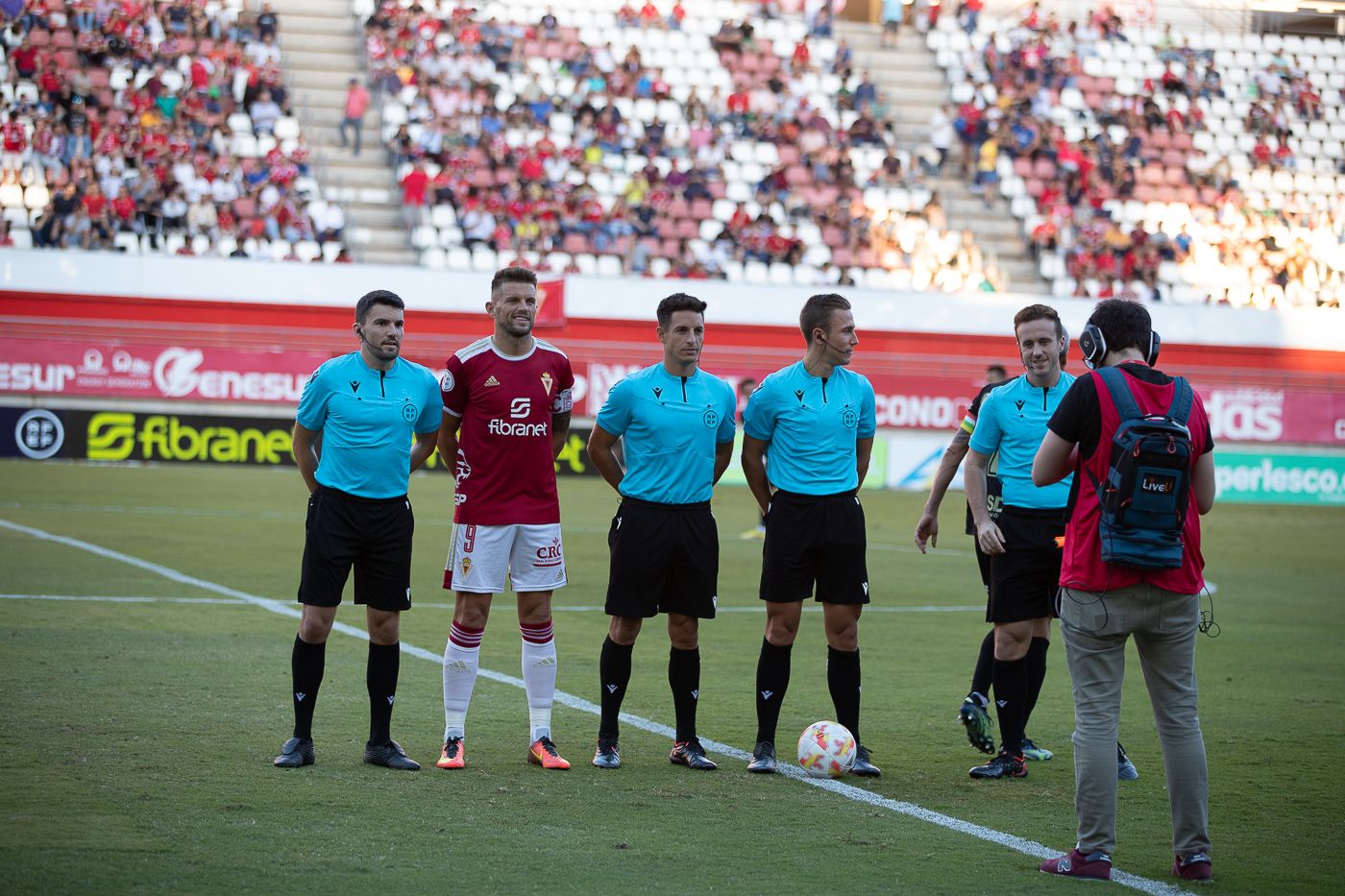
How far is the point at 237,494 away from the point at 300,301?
7.30 m

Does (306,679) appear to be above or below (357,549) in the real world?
below

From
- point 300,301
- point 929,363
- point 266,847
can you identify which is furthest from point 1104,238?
point 266,847

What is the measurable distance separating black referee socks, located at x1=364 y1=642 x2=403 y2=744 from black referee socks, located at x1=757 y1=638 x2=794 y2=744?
166 cm

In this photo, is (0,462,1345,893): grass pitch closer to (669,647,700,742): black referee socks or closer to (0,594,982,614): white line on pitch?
(0,594,982,614): white line on pitch

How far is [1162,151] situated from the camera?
36.5m

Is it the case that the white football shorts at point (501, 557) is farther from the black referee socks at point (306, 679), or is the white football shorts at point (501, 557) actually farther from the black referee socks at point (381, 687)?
the black referee socks at point (306, 679)

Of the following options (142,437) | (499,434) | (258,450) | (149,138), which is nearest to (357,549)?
(499,434)

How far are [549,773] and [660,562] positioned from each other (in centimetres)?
107

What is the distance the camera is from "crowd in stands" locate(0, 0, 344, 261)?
28.8m

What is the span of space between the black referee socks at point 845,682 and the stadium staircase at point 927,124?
26.6 metres

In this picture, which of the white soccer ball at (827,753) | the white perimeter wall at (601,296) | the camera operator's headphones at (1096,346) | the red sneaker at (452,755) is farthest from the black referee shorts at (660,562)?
the white perimeter wall at (601,296)

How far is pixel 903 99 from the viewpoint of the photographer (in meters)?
37.2

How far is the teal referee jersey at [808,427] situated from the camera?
751 cm

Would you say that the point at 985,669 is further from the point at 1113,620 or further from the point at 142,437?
the point at 142,437
